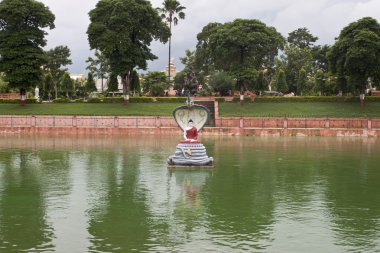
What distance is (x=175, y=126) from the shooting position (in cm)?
5609

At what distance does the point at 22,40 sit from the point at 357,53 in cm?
4279

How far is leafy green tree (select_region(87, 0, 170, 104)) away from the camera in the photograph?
67438 millimetres

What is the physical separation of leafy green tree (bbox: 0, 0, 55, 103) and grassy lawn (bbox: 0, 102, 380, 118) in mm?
4172

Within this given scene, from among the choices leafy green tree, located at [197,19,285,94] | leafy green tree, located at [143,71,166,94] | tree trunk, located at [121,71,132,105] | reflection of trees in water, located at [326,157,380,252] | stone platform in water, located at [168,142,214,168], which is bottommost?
reflection of trees in water, located at [326,157,380,252]

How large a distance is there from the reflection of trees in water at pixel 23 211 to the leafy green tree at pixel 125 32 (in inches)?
1558

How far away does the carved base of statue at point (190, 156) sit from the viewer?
1148 inches

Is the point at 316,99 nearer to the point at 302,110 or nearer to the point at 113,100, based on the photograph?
the point at 302,110

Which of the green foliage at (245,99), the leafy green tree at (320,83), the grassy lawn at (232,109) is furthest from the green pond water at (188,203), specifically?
the leafy green tree at (320,83)

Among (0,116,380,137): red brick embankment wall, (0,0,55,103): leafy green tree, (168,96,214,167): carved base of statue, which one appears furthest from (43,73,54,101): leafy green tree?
(168,96,214,167): carved base of statue

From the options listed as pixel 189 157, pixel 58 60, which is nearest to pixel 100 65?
pixel 58 60

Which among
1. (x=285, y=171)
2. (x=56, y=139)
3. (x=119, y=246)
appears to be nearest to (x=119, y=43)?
(x=56, y=139)

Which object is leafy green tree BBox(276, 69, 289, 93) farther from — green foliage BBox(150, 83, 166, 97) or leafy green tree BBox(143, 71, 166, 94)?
leafy green tree BBox(143, 71, 166, 94)

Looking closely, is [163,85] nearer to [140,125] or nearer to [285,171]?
[140,125]

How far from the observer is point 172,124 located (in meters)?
56.3
